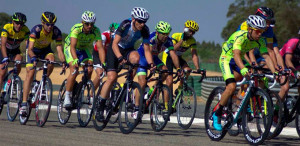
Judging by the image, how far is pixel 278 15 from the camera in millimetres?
70375

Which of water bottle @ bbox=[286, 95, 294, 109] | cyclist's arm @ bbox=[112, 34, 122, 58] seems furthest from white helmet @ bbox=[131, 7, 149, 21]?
water bottle @ bbox=[286, 95, 294, 109]

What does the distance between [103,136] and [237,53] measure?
2453 mm

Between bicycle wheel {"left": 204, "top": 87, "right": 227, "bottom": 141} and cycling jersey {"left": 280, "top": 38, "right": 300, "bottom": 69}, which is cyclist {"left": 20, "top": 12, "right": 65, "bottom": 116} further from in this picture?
cycling jersey {"left": 280, "top": 38, "right": 300, "bottom": 69}

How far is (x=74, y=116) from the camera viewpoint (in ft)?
45.1

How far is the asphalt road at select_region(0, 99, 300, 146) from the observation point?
28.8ft

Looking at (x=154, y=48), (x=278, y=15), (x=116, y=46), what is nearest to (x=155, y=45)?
(x=154, y=48)

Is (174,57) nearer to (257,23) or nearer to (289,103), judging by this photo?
(289,103)

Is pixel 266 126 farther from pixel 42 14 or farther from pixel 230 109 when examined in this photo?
pixel 42 14

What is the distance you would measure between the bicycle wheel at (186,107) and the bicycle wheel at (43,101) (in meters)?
2.45

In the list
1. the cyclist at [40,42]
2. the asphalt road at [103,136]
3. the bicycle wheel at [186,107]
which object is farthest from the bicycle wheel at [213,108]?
the cyclist at [40,42]

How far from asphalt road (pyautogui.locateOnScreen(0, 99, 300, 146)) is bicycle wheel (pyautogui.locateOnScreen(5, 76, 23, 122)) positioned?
0.46 metres

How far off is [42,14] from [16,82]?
1.79 metres

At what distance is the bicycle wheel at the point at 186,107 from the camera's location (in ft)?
37.6

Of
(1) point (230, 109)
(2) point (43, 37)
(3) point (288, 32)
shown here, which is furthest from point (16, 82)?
(3) point (288, 32)
